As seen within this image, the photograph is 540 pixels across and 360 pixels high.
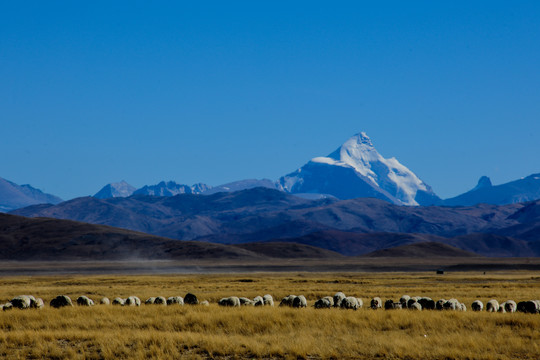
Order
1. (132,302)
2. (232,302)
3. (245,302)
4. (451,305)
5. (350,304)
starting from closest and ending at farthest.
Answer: (451,305) → (350,304) → (232,302) → (245,302) → (132,302)

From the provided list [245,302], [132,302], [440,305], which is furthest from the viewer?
[132,302]

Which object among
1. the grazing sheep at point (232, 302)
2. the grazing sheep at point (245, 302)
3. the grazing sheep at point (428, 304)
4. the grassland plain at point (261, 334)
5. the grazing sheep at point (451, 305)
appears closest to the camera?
the grassland plain at point (261, 334)

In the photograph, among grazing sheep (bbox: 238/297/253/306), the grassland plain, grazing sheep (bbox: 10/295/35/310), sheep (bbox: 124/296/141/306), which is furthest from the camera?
sheep (bbox: 124/296/141/306)

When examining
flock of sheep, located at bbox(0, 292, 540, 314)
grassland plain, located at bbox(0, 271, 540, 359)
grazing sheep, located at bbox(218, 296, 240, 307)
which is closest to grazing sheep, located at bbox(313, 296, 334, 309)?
flock of sheep, located at bbox(0, 292, 540, 314)

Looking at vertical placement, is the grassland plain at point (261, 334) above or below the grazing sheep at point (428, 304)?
below

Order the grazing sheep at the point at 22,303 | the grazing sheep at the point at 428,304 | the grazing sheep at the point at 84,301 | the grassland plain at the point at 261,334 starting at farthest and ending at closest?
the grazing sheep at the point at 84,301 < the grazing sheep at the point at 22,303 < the grazing sheep at the point at 428,304 < the grassland plain at the point at 261,334

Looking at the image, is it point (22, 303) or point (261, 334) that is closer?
point (261, 334)

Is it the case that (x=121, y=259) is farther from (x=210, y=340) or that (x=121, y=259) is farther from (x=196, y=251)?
(x=210, y=340)

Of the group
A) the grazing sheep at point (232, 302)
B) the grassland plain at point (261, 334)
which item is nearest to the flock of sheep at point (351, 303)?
the grazing sheep at point (232, 302)

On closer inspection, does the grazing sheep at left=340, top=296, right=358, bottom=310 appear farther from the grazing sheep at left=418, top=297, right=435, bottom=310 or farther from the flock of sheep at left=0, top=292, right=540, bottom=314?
the grazing sheep at left=418, top=297, right=435, bottom=310

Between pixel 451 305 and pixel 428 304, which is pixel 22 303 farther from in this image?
pixel 451 305

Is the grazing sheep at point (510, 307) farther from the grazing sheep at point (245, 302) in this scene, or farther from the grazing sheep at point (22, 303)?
the grazing sheep at point (22, 303)

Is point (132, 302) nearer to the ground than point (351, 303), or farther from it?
nearer to the ground

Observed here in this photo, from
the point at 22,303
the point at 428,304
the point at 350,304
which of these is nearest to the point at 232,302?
the point at 350,304
